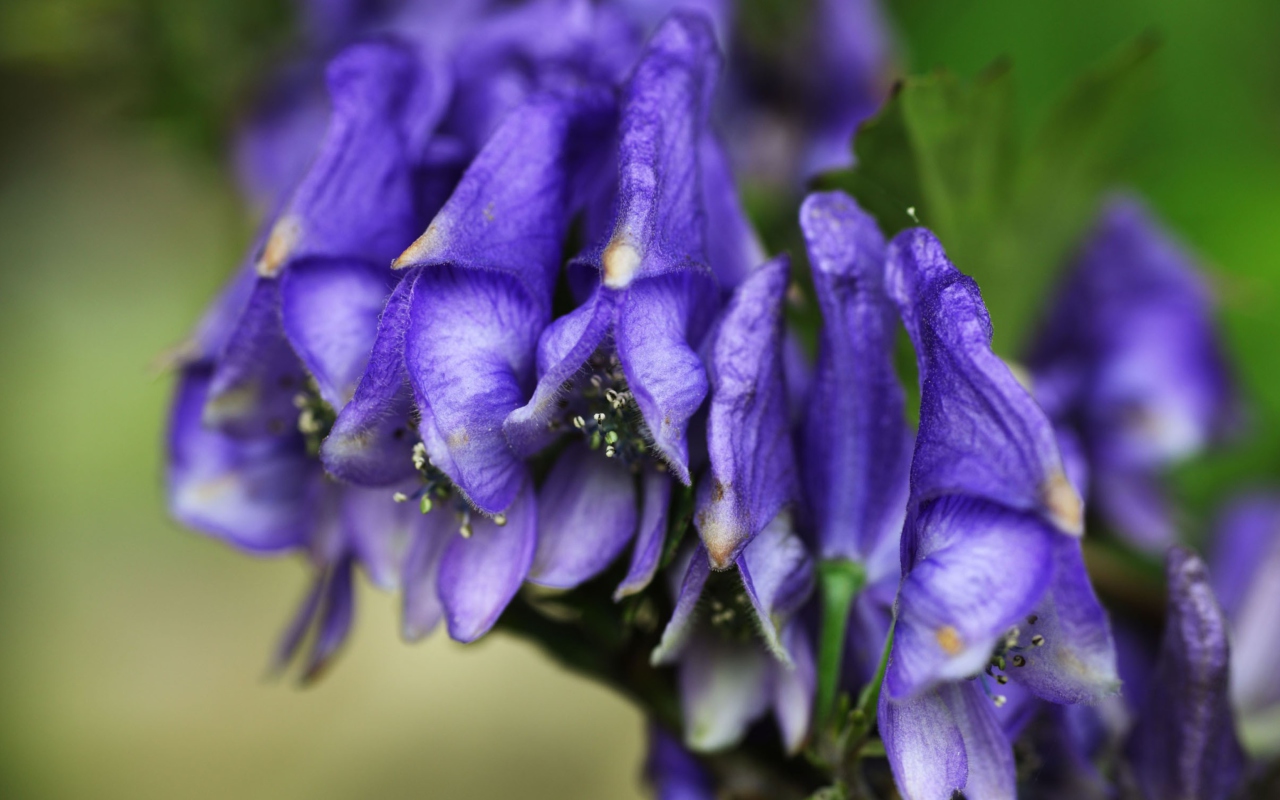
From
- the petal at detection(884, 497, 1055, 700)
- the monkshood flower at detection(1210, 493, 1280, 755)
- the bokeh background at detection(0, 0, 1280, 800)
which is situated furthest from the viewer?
the bokeh background at detection(0, 0, 1280, 800)

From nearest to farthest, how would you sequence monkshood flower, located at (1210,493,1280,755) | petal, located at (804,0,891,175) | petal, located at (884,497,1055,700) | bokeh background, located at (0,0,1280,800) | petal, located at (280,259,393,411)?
petal, located at (884,497,1055,700) → petal, located at (280,259,393,411) → monkshood flower, located at (1210,493,1280,755) → petal, located at (804,0,891,175) → bokeh background, located at (0,0,1280,800)

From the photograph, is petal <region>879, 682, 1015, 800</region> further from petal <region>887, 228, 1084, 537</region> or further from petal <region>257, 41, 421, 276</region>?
petal <region>257, 41, 421, 276</region>

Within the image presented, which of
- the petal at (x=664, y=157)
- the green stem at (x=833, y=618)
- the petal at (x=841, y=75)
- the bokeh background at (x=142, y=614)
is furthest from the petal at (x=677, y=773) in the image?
the bokeh background at (x=142, y=614)

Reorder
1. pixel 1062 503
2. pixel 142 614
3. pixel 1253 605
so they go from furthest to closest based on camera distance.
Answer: pixel 142 614, pixel 1253 605, pixel 1062 503

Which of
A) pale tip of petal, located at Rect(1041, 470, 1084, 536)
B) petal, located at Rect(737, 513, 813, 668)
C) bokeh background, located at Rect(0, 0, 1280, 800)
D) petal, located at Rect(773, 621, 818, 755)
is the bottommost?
bokeh background, located at Rect(0, 0, 1280, 800)

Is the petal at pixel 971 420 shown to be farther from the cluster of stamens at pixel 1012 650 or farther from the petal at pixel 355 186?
the petal at pixel 355 186

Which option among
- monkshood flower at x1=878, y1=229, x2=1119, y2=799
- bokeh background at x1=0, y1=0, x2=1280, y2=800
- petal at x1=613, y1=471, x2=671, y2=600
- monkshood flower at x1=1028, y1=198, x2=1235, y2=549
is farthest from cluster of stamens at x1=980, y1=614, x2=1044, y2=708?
bokeh background at x1=0, y1=0, x2=1280, y2=800

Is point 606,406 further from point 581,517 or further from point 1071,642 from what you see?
point 1071,642

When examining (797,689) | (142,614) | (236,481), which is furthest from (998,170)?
(142,614)
